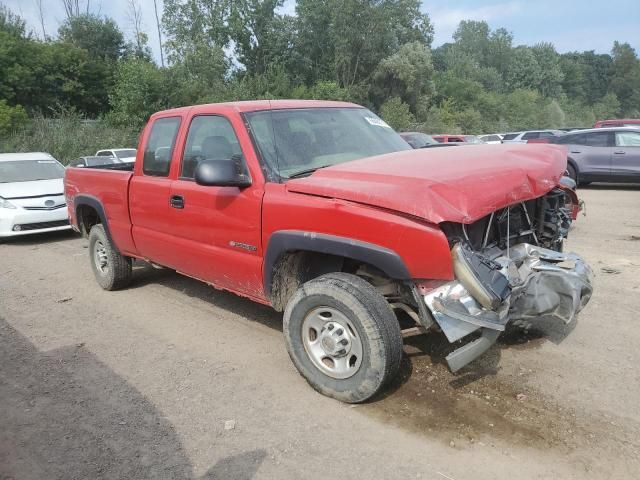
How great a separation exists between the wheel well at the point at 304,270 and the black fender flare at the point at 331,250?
0.24ft

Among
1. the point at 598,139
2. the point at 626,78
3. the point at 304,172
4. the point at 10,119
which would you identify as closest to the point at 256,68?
the point at 10,119

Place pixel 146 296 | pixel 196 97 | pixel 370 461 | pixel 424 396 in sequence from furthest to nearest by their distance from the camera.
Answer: pixel 196 97 → pixel 146 296 → pixel 424 396 → pixel 370 461

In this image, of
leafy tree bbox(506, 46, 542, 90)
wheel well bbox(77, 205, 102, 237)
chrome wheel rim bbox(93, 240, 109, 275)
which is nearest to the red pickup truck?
chrome wheel rim bbox(93, 240, 109, 275)

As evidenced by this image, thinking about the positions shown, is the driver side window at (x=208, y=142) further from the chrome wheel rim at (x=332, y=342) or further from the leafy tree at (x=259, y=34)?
the leafy tree at (x=259, y=34)

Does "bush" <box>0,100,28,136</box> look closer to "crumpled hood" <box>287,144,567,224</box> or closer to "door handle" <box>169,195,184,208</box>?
"door handle" <box>169,195,184,208</box>

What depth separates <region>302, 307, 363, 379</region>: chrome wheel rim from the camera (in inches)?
130

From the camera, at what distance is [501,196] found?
3.16 m

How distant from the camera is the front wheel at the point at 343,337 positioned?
124 inches

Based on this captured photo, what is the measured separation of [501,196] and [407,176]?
1.90 feet

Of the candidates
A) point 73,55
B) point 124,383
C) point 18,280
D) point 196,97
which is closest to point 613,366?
point 124,383

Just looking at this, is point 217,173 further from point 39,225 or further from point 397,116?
point 397,116

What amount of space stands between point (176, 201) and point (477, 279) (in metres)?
2.70

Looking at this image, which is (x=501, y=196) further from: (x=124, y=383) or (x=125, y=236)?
(x=125, y=236)

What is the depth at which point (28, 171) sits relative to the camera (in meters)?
10.2
